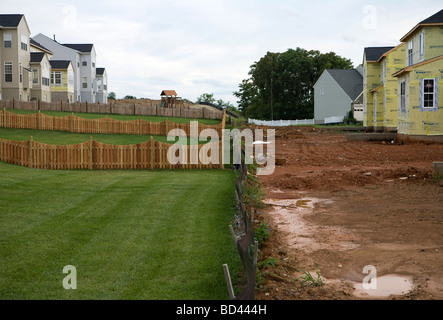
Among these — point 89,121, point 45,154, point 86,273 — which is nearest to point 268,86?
point 89,121

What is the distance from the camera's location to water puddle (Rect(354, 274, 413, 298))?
7.70m

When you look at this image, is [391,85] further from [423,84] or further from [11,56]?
[11,56]

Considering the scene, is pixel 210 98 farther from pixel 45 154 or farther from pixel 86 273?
pixel 86 273

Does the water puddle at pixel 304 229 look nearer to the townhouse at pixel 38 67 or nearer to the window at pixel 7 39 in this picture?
the townhouse at pixel 38 67

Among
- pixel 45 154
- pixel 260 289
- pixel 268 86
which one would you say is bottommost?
pixel 260 289

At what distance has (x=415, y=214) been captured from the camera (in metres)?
13.3

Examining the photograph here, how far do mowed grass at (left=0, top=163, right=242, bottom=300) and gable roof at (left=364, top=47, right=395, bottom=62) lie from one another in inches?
1623

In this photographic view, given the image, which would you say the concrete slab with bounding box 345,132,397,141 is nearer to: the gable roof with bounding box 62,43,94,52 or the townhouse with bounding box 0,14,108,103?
the townhouse with bounding box 0,14,108,103

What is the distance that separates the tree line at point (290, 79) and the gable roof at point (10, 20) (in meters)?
46.7

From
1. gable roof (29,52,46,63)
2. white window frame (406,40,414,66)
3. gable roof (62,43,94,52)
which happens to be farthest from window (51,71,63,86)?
white window frame (406,40,414,66)

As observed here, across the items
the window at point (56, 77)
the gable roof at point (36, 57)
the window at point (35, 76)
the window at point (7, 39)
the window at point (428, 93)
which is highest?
the window at point (7, 39)

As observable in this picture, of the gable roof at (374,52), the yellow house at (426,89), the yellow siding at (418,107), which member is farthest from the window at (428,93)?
the gable roof at (374,52)

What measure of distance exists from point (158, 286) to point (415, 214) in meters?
8.41

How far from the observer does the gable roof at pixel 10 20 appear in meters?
55.5
